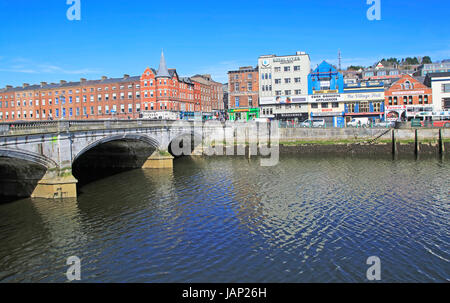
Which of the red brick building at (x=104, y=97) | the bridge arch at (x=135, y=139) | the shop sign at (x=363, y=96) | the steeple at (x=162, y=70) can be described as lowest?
the bridge arch at (x=135, y=139)

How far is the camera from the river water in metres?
16.6

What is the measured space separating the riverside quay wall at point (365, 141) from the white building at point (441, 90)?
60.9 ft

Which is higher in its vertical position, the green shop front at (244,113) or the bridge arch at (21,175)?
the green shop front at (244,113)

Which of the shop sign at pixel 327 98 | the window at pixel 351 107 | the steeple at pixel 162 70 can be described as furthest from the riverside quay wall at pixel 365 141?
the steeple at pixel 162 70

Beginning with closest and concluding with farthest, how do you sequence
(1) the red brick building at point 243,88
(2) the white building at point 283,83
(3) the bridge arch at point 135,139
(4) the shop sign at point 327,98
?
(3) the bridge arch at point 135,139, (4) the shop sign at point 327,98, (2) the white building at point 283,83, (1) the red brick building at point 243,88

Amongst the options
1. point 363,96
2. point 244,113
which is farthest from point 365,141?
point 244,113

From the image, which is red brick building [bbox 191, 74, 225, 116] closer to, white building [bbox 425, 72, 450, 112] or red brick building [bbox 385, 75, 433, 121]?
red brick building [bbox 385, 75, 433, 121]

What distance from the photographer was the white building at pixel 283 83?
274 ft

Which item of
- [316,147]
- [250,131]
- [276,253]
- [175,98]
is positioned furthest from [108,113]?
[276,253]

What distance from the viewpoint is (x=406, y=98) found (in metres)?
77.1

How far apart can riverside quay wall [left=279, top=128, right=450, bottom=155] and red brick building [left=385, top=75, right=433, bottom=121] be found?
53.8 feet

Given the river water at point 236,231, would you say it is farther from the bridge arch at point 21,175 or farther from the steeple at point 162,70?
the steeple at point 162,70

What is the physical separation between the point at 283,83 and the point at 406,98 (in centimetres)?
2692
